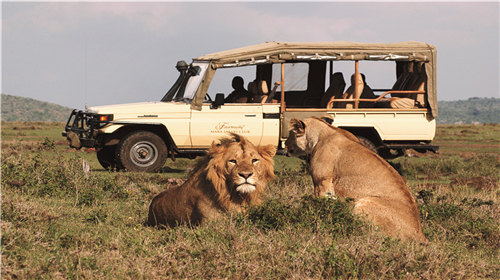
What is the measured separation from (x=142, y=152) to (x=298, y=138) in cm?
525

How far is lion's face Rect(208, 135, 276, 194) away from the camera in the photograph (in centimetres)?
576

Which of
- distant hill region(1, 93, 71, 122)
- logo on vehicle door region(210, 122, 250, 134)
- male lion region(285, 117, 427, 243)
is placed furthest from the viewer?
distant hill region(1, 93, 71, 122)

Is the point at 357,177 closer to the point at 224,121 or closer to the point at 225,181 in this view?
the point at 225,181

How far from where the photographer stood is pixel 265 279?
15.8 feet

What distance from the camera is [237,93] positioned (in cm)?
1321

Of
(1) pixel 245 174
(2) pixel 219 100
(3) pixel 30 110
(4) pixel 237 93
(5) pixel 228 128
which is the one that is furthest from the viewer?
(3) pixel 30 110

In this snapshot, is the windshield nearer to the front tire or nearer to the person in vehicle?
the person in vehicle

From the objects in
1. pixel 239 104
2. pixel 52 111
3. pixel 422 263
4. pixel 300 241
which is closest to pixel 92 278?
pixel 300 241

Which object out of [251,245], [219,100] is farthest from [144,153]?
[251,245]

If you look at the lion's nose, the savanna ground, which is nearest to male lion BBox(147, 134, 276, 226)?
the lion's nose

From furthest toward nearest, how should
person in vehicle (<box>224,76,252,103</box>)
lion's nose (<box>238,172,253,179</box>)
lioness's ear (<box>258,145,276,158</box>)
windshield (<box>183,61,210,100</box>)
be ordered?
person in vehicle (<box>224,76,252,103</box>), windshield (<box>183,61,210,100</box>), lioness's ear (<box>258,145,276,158</box>), lion's nose (<box>238,172,253,179</box>)

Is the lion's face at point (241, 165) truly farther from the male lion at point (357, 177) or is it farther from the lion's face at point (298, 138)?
the lion's face at point (298, 138)

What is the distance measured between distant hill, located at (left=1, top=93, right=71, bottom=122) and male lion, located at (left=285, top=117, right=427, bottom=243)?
14309cm

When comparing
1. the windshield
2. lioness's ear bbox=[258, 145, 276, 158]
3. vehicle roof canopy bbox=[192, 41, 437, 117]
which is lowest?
lioness's ear bbox=[258, 145, 276, 158]
